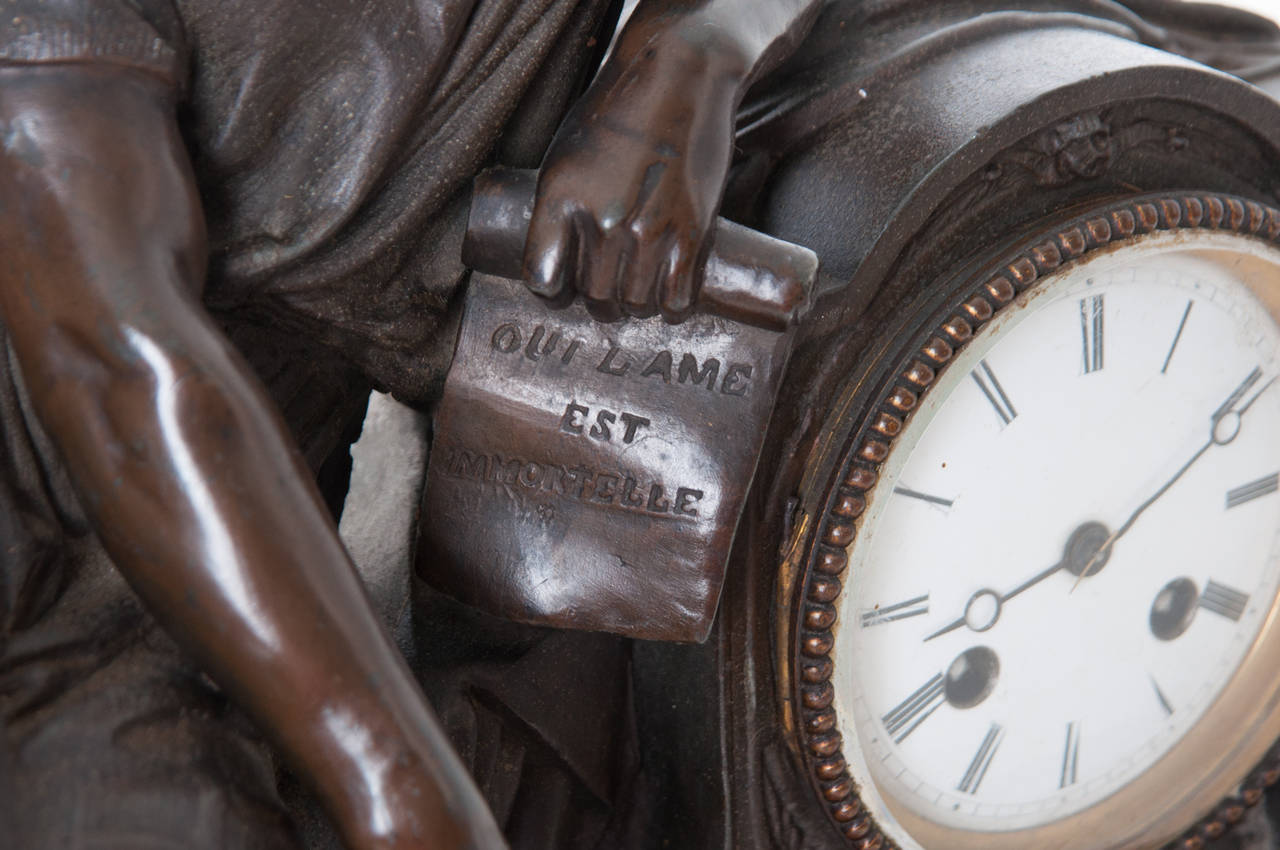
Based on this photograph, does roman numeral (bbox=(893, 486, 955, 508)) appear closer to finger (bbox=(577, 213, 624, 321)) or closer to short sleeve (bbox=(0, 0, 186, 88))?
finger (bbox=(577, 213, 624, 321))

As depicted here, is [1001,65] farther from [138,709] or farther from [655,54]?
[138,709]

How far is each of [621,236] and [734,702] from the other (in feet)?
1.21

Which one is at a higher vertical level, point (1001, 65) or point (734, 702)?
point (1001, 65)

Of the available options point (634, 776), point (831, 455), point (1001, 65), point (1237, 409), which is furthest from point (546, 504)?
point (1237, 409)

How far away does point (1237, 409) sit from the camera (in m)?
1.11

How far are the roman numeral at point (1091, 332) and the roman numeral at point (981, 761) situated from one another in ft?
1.00

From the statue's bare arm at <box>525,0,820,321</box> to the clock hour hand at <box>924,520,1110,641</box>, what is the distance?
373 millimetres

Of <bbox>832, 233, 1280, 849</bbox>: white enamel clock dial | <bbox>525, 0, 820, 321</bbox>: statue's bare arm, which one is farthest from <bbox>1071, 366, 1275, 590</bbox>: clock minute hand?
<bbox>525, 0, 820, 321</bbox>: statue's bare arm

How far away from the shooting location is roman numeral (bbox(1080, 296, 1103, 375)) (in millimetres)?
990

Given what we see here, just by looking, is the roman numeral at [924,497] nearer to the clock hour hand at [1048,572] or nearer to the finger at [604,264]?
the clock hour hand at [1048,572]

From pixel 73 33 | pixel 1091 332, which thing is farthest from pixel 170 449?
pixel 1091 332

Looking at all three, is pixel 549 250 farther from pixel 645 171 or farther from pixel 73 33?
pixel 73 33

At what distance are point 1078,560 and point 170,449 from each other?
71 centimetres

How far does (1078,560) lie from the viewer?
106 centimetres
